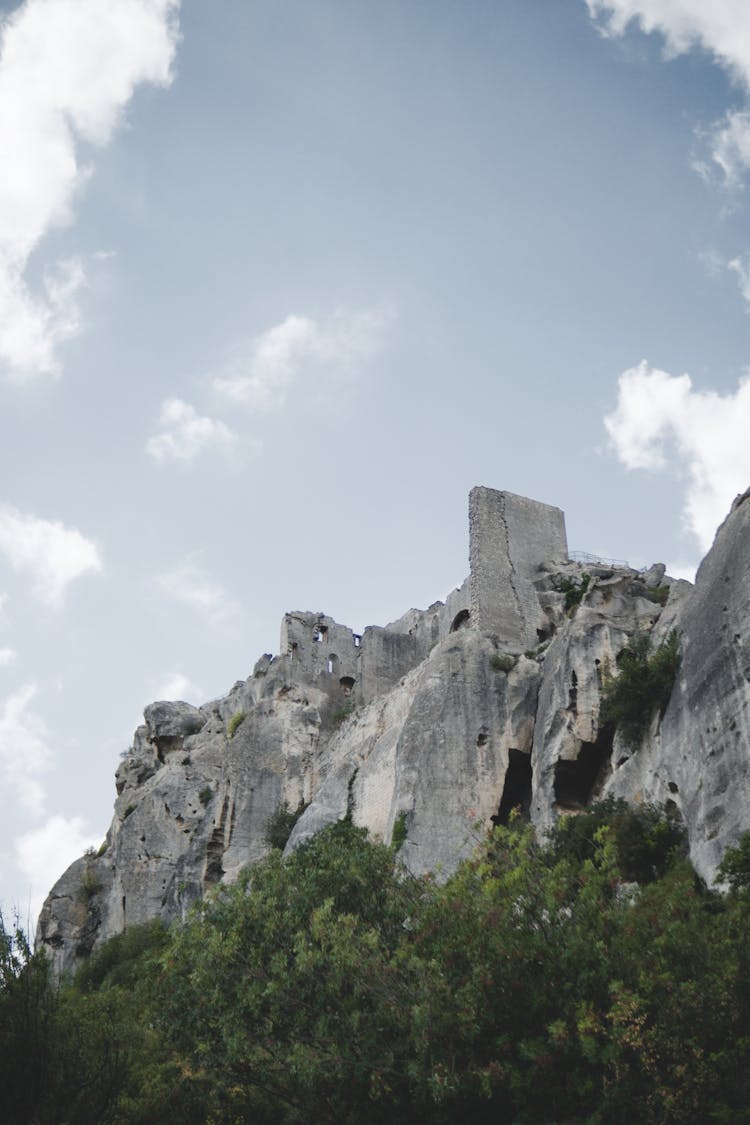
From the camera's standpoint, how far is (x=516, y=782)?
2817 centimetres

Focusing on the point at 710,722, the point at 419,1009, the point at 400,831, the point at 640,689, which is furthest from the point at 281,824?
the point at 419,1009

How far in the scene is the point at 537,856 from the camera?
17.2 meters

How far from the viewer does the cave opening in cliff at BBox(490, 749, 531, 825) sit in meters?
27.7

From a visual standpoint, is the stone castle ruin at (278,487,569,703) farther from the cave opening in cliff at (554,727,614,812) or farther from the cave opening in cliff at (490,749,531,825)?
the cave opening in cliff at (554,727,614,812)

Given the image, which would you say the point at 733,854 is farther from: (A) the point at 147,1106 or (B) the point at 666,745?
(A) the point at 147,1106

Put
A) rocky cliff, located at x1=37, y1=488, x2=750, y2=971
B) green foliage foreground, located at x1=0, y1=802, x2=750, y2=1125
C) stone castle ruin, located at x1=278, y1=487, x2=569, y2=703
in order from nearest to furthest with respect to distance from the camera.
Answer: green foliage foreground, located at x1=0, y1=802, x2=750, y2=1125
rocky cliff, located at x1=37, y1=488, x2=750, y2=971
stone castle ruin, located at x1=278, y1=487, x2=569, y2=703

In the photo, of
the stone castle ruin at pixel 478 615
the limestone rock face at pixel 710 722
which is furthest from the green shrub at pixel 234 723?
the limestone rock face at pixel 710 722

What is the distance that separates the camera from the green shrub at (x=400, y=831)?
26188mm

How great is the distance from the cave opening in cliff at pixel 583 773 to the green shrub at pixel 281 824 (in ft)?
41.4

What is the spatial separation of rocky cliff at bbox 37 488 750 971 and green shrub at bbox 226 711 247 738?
0.10 metres

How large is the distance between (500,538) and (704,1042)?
78.7 feet

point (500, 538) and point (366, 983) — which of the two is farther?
point (500, 538)

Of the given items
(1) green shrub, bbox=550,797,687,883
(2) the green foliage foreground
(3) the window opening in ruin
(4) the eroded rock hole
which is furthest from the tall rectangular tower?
(2) the green foliage foreground

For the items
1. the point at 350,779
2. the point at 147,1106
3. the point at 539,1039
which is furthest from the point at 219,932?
the point at 350,779
